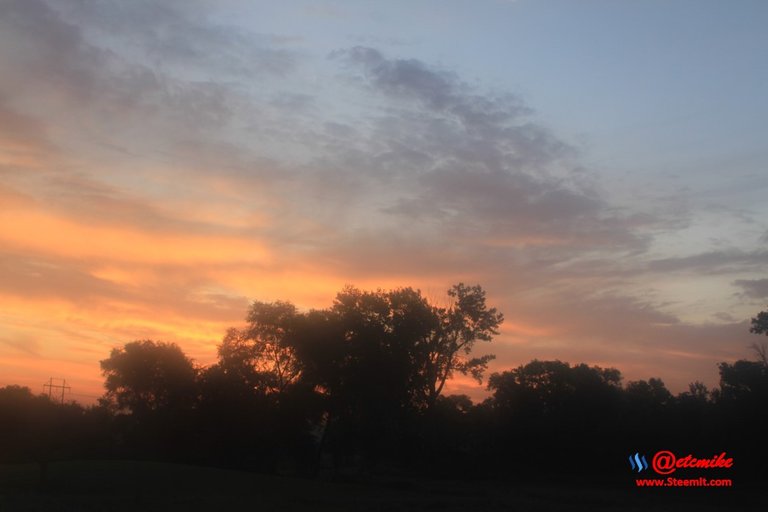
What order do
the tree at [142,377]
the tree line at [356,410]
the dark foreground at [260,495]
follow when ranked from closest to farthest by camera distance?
the dark foreground at [260,495] → the tree line at [356,410] → the tree at [142,377]

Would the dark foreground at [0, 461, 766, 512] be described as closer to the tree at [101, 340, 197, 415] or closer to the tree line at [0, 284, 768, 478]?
the tree line at [0, 284, 768, 478]

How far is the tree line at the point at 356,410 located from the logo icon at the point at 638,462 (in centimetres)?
105

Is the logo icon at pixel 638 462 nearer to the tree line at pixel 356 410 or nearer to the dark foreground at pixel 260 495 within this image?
the tree line at pixel 356 410

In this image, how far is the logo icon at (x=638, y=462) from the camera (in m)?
57.1

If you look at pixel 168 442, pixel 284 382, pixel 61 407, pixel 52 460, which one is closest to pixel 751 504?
pixel 284 382

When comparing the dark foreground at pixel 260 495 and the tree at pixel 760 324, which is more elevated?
the tree at pixel 760 324

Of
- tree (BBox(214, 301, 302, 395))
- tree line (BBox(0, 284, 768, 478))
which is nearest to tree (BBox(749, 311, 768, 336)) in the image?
tree line (BBox(0, 284, 768, 478))

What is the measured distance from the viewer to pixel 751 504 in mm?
37312

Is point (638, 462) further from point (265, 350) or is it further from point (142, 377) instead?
point (142, 377)

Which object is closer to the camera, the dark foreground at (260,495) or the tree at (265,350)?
the dark foreground at (260,495)

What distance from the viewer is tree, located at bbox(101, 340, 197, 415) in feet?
186

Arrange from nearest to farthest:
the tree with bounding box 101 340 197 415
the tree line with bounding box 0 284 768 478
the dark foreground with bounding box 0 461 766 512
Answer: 1. the dark foreground with bounding box 0 461 766 512
2. the tree line with bounding box 0 284 768 478
3. the tree with bounding box 101 340 197 415

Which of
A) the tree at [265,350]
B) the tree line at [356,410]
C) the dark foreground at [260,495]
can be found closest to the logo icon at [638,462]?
the tree line at [356,410]

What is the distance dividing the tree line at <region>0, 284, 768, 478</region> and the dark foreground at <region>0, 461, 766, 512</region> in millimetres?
6150
